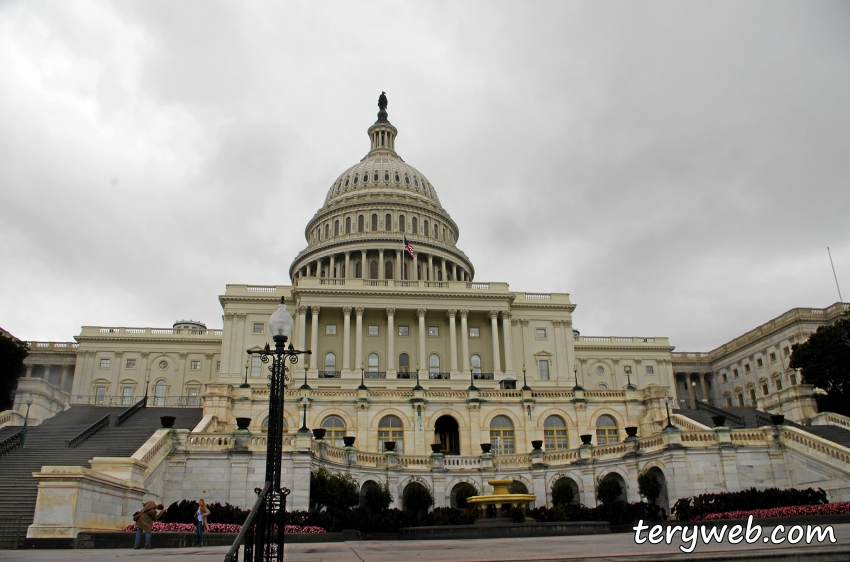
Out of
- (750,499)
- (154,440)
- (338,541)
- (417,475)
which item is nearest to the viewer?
(338,541)

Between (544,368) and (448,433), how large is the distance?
34781 millimetres

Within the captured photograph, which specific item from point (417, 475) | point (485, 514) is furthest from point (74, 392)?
point (485, 514)

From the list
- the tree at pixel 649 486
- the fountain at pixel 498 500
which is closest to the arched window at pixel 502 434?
the tree at pixel 649 486

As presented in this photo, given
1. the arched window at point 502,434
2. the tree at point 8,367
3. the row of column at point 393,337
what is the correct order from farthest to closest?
the row of column at point 393,337 → the tree at point 8,367 → the arched window at point 502,434

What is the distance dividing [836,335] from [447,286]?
3966 cm

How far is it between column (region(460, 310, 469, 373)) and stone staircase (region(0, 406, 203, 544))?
113 ft

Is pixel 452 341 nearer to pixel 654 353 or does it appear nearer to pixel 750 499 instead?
pixel 654 353

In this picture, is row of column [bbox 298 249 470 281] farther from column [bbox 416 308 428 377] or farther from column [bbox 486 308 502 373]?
column [bbox 486 308 502 373]

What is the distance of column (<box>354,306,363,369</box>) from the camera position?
77.1 m

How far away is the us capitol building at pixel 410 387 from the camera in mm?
33781

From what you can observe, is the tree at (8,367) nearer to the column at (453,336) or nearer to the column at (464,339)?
the column at (453,336)

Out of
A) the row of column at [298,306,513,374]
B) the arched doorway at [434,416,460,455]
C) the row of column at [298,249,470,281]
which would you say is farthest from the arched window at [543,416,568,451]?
the row of column at [298,249,470,281]

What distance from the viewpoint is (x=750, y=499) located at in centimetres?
2875

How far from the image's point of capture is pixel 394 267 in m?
102
